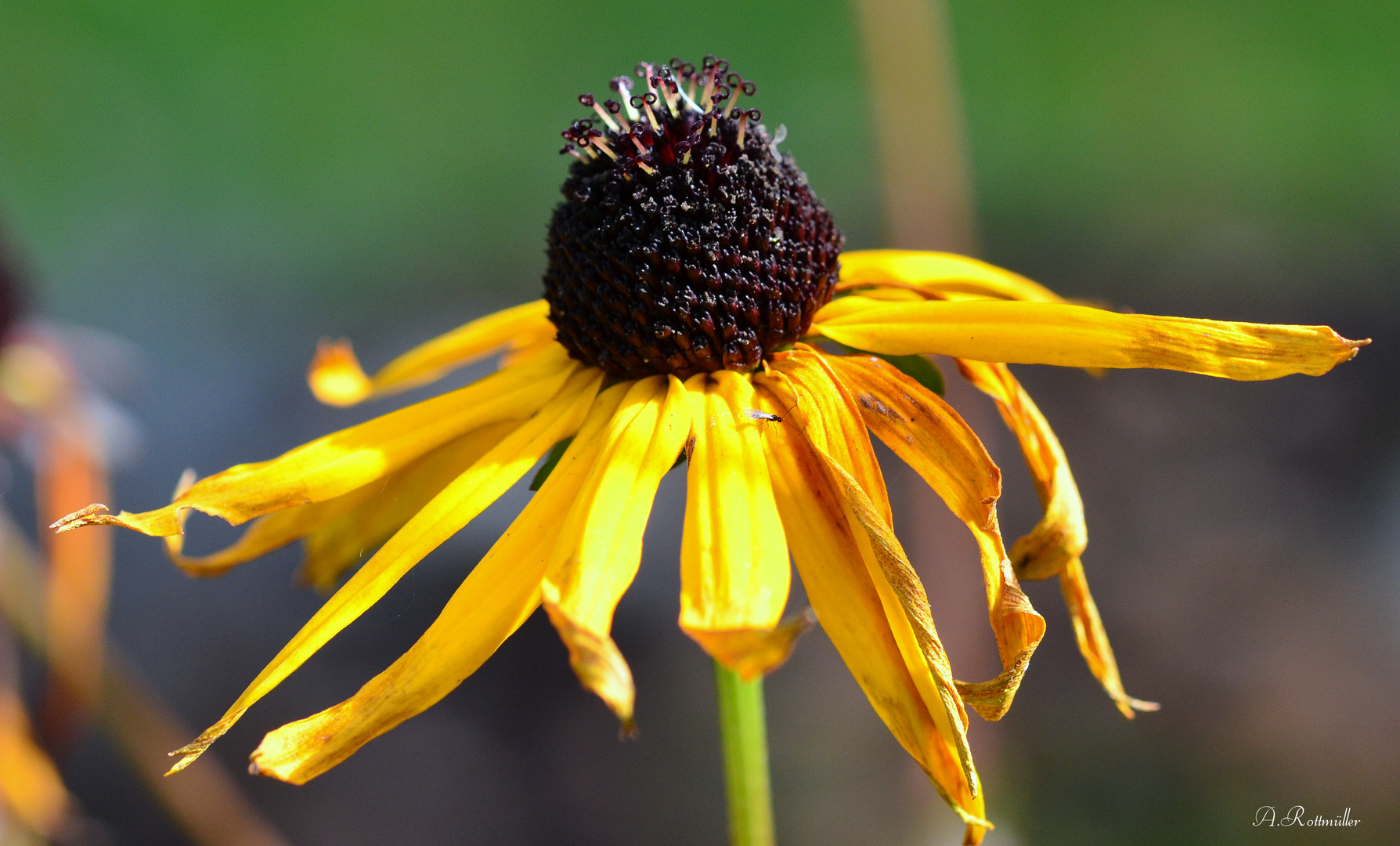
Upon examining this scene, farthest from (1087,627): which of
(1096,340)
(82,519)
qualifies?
(82,519)

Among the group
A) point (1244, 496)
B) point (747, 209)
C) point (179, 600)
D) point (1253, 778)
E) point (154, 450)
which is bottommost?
point (1253, 778)

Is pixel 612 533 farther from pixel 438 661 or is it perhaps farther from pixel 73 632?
pixel 73 632

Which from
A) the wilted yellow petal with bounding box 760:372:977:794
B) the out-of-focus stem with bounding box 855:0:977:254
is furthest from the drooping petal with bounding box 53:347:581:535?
the out-of-focus stem with bounding box 855:0:977:254

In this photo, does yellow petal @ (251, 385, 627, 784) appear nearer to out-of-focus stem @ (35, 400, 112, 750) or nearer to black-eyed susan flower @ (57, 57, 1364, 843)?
black-eyed susan flower @ (57, 57, 1364, 843)

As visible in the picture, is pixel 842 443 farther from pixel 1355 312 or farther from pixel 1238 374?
pixel 1355 312

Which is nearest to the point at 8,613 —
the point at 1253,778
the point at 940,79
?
the point at 940,79
